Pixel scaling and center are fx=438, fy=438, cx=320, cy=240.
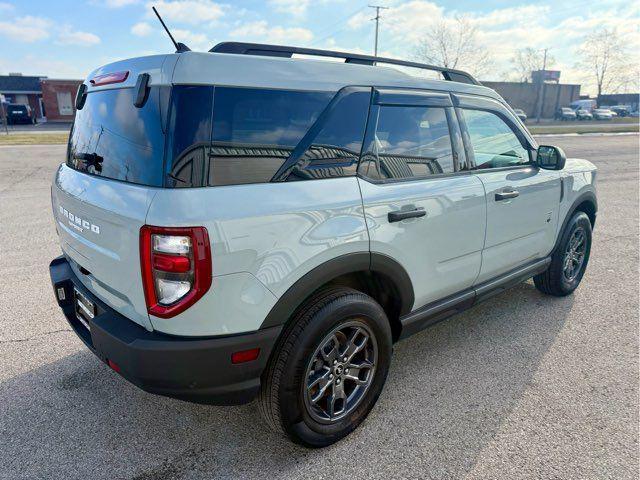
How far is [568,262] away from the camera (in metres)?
4.20

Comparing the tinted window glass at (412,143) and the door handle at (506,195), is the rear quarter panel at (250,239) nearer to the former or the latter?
the tinted window glass at (412,143)

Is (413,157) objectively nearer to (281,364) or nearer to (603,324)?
(281,364)

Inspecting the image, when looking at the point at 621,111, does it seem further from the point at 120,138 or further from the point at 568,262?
the point at 120,138

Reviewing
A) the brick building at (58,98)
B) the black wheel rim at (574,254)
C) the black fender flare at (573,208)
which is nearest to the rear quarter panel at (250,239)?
the black fender flare at (573,208)

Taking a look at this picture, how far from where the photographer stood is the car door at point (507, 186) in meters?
3.05

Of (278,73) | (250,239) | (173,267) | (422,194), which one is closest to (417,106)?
(422,194)

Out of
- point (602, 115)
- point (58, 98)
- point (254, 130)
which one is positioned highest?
point (58, 98)

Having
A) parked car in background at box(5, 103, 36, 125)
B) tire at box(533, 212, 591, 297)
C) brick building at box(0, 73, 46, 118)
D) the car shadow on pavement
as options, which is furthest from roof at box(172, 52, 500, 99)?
brick building at box(0, 73, 46, 118)

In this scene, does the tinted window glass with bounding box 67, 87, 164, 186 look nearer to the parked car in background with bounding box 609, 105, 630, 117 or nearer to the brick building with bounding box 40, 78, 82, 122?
the brick building with bounding box 40, 78, 82, 122

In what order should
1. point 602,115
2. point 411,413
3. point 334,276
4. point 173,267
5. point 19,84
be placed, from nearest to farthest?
point 173,267 → point 334,276 → point 411,413 → point 19,84 → point 602,115

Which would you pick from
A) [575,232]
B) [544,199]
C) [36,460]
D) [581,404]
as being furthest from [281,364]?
[575,232]

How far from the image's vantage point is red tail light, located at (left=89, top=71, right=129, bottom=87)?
7.04 feet

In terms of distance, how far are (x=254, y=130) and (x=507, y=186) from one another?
79.8 inches

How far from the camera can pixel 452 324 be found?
372 centimetres
